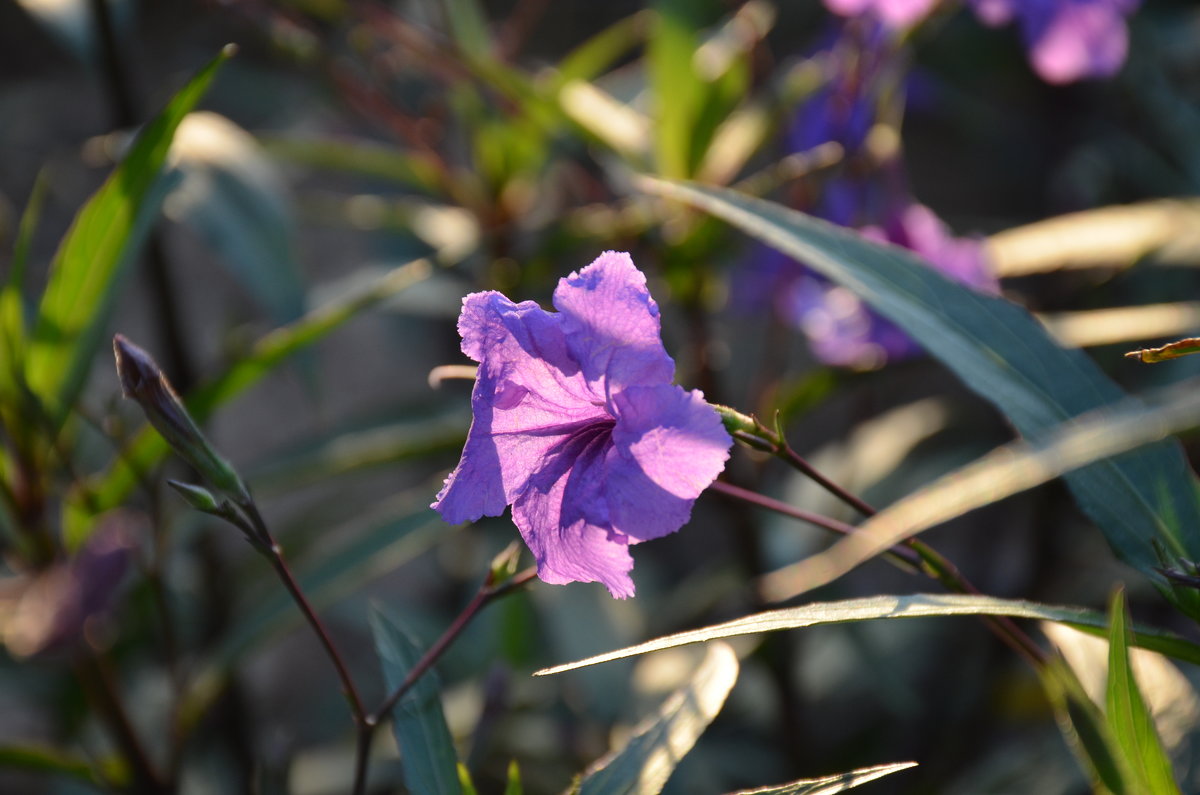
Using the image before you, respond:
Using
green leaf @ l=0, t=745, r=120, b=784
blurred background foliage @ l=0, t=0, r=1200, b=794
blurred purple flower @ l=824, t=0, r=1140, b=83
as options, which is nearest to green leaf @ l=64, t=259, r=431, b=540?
blurred background foliage @ l=0, t=0, r=1200, b=794

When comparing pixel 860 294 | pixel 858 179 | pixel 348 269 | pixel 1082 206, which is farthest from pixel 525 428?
pixel 348 269

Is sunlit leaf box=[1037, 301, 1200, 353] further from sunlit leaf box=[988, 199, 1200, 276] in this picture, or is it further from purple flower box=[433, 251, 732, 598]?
purple flower box=[433, 251, 732, 598]

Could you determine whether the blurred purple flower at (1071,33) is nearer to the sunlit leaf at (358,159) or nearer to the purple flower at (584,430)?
the sunlit leaf at (358,159)

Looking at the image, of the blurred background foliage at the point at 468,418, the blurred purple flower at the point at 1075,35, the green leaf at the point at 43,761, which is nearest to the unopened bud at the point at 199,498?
the blurred background foliage at the point at 468,418

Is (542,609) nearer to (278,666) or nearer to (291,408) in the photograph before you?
(278,666)

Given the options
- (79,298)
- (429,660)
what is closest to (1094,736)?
(429,660)

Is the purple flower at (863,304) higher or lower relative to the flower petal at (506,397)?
lower
